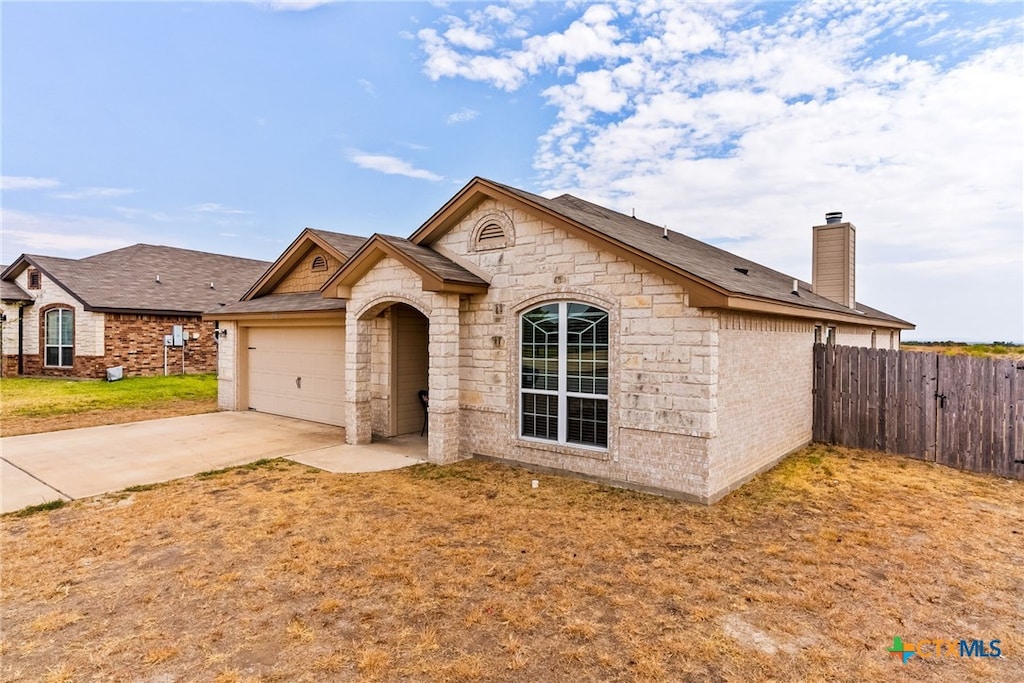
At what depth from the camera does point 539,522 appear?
5875mm

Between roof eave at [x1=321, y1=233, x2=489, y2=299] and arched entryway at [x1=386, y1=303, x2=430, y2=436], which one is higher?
roof eave at [x1=321, y1=233, x2=489, y2=299]

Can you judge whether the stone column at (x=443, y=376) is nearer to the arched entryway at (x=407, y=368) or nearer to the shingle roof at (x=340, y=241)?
the arched entryway at (x=407, y=368)

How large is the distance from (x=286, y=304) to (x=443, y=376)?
6.70m

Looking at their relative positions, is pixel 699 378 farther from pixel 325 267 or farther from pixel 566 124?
pixel 566 124

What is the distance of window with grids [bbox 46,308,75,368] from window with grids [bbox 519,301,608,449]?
21.7 meters

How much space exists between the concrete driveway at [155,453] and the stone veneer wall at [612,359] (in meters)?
1.96

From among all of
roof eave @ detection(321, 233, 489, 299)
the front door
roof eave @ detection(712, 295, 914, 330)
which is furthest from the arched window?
roof eave @ detection(712, 295, 914, 330)

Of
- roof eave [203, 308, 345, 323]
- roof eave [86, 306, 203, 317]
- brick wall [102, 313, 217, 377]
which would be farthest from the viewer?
brick wall [102, 313, 217, 377]

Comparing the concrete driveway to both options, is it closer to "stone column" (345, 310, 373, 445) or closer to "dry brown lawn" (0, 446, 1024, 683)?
"stone column" (345, 310, 373, 445)

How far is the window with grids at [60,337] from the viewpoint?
20.2 meters

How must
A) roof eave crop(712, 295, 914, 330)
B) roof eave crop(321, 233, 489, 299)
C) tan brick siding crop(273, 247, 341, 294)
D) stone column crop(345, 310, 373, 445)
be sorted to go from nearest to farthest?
roof eave crop(712, 295, 914, 330)
roof eave crop(321, 233, 489, 299)
stone column crop(345, 310, 373, 445)
tan brick siding crop(273, 247, 341, 294)

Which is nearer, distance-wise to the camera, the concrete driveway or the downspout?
the concrete driveway

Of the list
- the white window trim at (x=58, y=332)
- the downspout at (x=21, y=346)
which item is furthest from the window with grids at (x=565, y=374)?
the downspout at (x=21, y=346)

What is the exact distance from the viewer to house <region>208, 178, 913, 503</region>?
6.67 m
